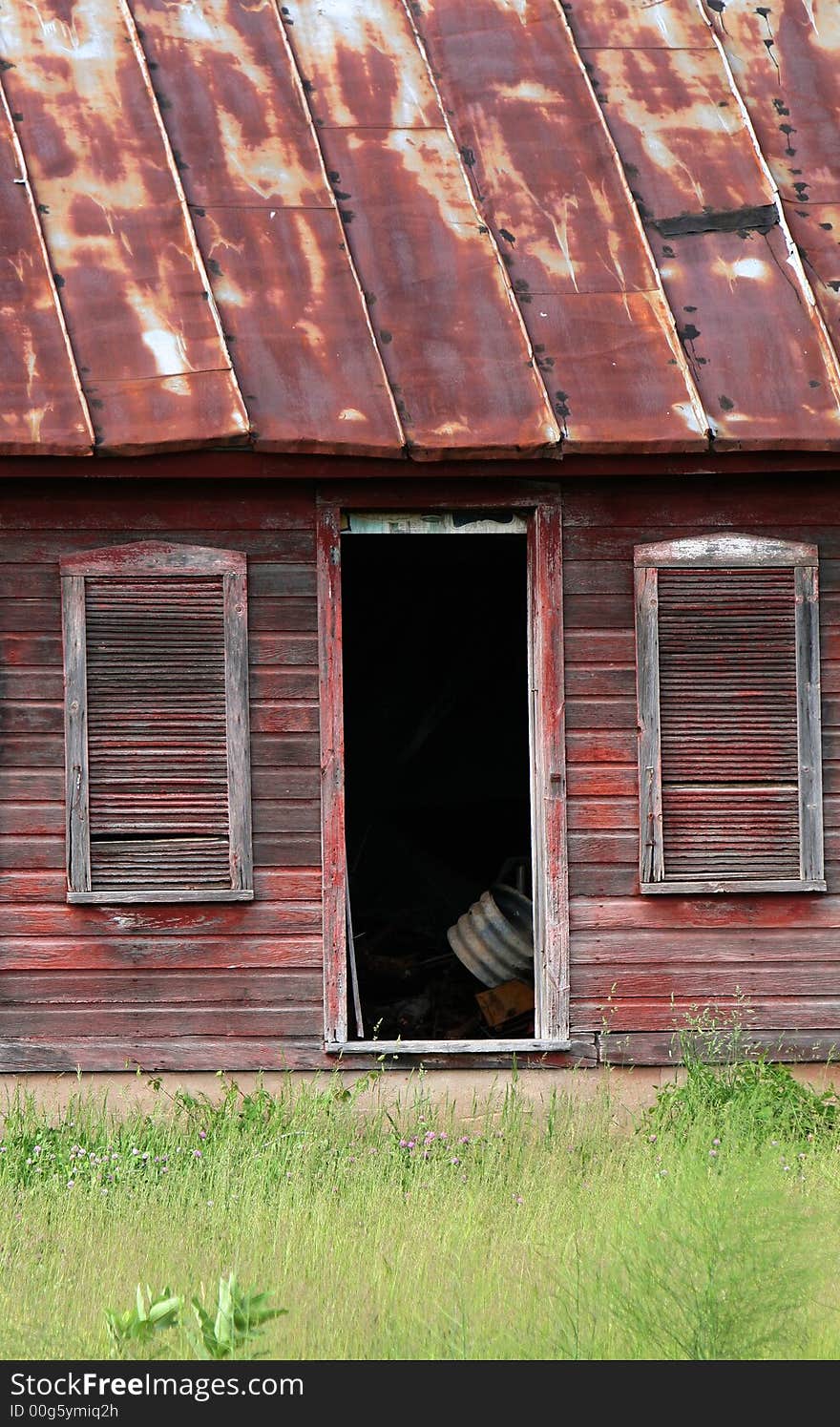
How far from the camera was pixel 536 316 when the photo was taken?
7.64m

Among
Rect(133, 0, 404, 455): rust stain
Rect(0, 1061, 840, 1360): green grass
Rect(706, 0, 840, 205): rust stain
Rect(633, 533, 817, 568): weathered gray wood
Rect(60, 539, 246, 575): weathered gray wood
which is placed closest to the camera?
Rect(0, 1061, 840, 1360): green grass

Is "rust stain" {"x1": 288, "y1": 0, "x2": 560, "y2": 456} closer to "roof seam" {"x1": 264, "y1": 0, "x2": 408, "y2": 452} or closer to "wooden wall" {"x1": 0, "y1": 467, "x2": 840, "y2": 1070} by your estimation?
"roof seam" {"x1": 264, "y1": 0, "x2": 408, "y2": 452}

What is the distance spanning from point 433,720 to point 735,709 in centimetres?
461

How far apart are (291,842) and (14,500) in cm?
192

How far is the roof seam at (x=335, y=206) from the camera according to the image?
723cm

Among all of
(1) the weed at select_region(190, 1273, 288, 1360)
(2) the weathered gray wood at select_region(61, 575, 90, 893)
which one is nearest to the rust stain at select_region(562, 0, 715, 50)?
(2) the weathered gray wood at select_region(61, 575, 90, 893)

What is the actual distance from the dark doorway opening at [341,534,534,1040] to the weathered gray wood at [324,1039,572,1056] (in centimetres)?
389

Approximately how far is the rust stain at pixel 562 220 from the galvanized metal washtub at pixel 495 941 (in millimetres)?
2832

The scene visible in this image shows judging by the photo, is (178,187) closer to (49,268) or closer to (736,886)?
(49,268)

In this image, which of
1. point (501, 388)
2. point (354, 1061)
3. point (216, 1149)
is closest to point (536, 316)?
point (501, 388)

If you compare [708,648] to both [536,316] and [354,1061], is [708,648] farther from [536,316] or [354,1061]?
[354,1061]

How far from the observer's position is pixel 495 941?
894cm

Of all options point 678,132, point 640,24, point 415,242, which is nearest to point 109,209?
point 415,242

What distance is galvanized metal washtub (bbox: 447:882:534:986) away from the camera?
888 cm
